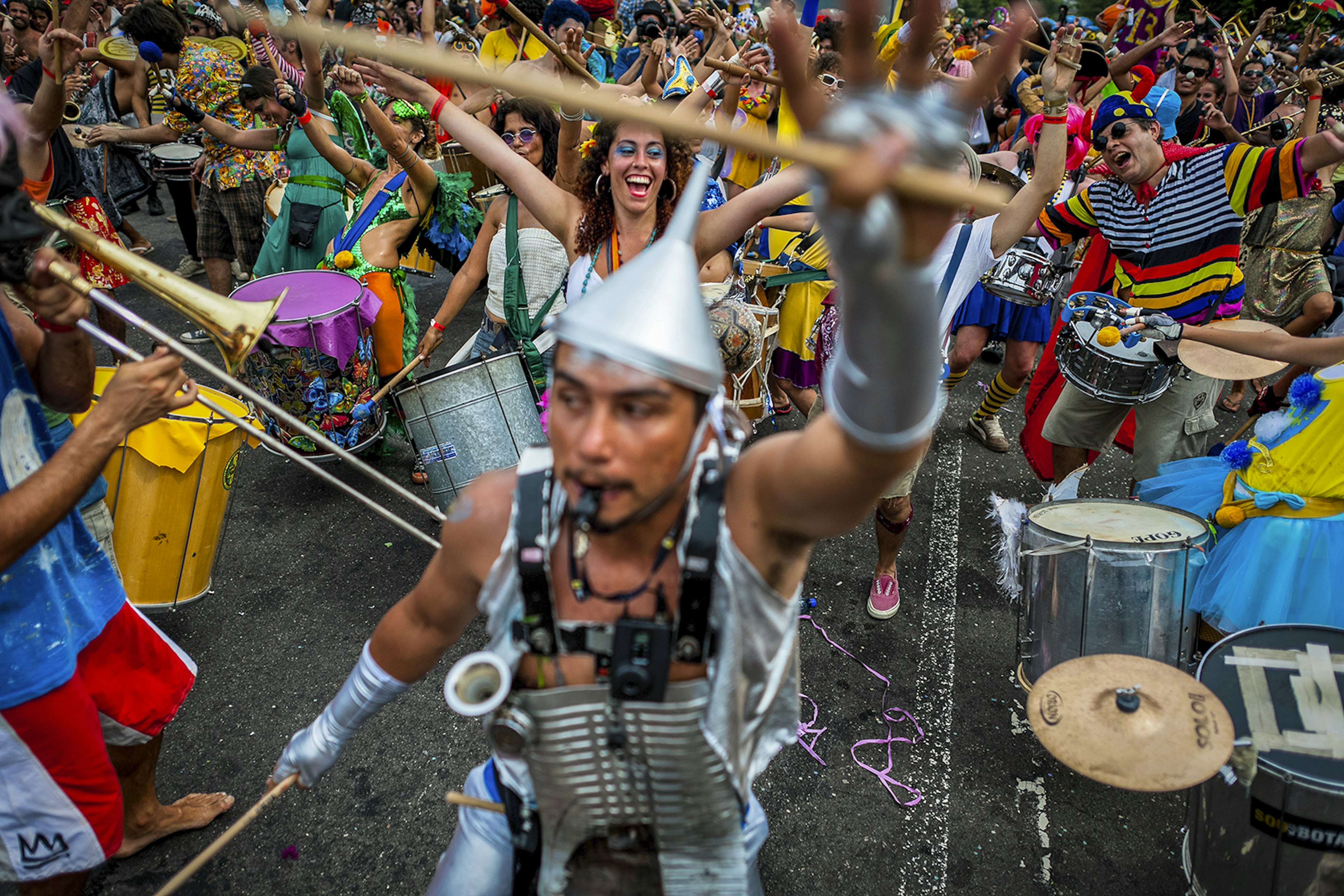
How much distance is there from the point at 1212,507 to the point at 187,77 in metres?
7.08

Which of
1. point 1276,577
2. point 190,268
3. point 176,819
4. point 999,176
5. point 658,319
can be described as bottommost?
point 190,268

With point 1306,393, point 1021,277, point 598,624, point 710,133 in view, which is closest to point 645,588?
point 598,624

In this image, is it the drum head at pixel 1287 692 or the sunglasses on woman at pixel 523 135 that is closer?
the drum head at pixel 1287 692

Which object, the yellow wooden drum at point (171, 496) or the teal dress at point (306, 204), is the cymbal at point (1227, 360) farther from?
the teal dress at point (306, 204)

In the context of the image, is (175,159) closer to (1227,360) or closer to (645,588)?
(645,588)

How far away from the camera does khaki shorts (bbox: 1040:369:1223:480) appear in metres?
4.25

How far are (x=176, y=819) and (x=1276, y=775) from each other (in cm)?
342

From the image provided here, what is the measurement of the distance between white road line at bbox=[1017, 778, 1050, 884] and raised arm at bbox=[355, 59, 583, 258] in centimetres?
279

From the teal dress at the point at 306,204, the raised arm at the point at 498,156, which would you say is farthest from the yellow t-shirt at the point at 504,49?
the raised arm at the point at 498,156

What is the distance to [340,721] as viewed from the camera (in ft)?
6.36

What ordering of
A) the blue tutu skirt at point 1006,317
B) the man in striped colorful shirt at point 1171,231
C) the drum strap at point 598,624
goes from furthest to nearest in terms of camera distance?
1. the blue tutu skirt at point 1006,317
2. the man in striped colorful shirt at point 1171,231
3. the drum strap at point 598,624

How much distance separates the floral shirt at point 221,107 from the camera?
6062 millimetres

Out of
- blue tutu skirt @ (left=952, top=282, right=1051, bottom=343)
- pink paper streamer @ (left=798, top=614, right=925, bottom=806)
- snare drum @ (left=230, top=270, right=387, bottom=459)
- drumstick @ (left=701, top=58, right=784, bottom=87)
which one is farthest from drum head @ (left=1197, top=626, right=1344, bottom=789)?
snare drum @ (left=230, top=270, right=387, bottom=459)

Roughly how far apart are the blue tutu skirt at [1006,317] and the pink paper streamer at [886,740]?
116 inches
